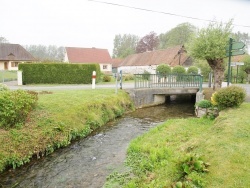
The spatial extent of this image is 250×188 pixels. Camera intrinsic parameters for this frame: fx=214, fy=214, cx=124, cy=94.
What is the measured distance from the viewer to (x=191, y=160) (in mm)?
4375

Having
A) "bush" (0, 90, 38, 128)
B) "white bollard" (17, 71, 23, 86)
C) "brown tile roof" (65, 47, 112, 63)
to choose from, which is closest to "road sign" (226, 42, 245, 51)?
"bush" (0, 90, 38, 128)

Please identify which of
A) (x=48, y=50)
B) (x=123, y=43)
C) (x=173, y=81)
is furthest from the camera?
(x=48, y=50)

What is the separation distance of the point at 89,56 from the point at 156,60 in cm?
Answer: 1536

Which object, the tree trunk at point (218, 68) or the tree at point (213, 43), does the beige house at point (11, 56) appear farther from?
the tree trunk at point (218, 68)

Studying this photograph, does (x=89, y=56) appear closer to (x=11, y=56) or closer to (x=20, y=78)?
(x=11, y=56)

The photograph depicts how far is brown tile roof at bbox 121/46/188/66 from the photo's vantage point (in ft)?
112

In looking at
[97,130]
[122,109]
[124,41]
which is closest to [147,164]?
[97,130]

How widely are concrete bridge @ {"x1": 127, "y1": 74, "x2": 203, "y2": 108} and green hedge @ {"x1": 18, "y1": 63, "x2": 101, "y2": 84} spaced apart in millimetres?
6875

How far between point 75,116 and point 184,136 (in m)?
4.35

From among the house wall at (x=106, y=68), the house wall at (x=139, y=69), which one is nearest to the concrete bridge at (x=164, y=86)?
the house wall at (x=139, y=69)

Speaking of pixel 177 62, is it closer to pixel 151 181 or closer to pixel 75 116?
pixel 75 116

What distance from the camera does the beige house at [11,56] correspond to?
4104 centimetres

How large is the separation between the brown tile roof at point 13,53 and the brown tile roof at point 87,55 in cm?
741

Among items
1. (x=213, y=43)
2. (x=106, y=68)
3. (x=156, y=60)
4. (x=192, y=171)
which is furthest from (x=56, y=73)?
(x=106, y=68)
